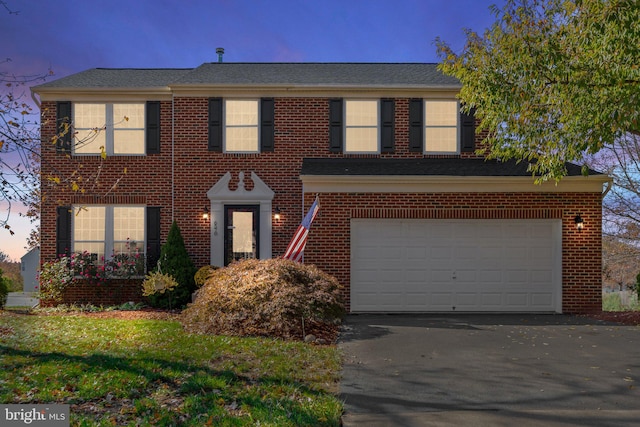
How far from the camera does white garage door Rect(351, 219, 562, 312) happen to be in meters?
14.3

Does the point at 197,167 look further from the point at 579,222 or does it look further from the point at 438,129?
the point at 579,222

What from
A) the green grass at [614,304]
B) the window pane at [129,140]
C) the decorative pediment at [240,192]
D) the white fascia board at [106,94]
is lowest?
the green grass at [614,304]

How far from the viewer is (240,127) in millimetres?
15750

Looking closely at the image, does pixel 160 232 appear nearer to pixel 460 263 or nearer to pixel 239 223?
pixel 239 223

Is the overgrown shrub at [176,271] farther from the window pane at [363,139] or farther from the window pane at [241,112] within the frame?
the window pane at [363,139]

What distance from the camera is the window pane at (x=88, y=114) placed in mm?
15977

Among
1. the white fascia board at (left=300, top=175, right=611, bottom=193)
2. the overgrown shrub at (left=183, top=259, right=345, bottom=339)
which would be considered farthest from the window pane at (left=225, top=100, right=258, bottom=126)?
the overgrown shrub at (left=183, top=259, right=345, bottom=339)

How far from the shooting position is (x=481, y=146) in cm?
1588

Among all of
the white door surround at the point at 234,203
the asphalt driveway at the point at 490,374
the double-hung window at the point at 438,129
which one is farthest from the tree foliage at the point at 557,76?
the white door surround at the point at 234,203

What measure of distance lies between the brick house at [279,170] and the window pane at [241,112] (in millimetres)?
28

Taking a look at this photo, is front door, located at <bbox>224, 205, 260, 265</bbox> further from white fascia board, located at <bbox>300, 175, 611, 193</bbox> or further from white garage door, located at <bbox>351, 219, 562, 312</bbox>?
white garage door, located at <bbox>351, 219, 562, 312</bbox>

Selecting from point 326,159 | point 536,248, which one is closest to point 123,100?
point 326,159

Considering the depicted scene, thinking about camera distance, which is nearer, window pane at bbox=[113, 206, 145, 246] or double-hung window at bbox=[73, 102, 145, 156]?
window pane at bbox=[113, 206, 145, 246]

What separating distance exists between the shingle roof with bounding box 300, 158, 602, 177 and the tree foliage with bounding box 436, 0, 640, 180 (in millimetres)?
1259
